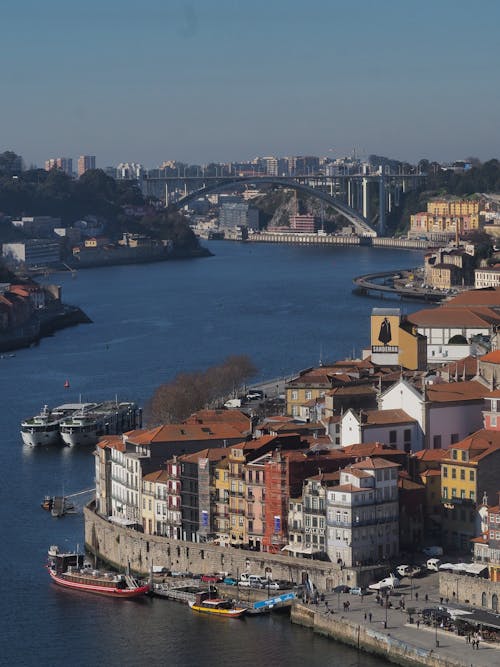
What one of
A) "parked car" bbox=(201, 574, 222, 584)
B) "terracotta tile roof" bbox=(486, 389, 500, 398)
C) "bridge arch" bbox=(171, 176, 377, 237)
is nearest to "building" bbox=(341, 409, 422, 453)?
"terracotta tile roof" bbox=(486, 389, 500, 398)

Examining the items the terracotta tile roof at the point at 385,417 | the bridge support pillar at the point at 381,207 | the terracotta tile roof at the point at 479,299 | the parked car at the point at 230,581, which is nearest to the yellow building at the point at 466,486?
the terracotta tile roof at the point at 385,417

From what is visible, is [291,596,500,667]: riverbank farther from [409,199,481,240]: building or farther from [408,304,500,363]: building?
[409,199,481,240]: building

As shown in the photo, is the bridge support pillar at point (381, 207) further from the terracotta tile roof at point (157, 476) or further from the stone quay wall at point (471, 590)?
the stone quay wall at point (471, 590)

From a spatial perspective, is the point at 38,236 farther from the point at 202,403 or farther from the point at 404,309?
the point at 202,403

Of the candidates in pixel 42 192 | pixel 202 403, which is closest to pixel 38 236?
pixel 42 192

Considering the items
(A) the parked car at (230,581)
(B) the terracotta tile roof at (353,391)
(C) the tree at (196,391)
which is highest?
(B) the terracotta tile roof at (353,391)

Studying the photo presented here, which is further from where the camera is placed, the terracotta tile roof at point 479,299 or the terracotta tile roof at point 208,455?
the terracotta tile roof at point 479,299

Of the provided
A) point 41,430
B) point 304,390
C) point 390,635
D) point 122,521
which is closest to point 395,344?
point 304,390

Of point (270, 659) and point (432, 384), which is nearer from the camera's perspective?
point (270, 659)
